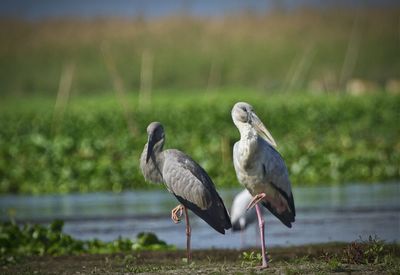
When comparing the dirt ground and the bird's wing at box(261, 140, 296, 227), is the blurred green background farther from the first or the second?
the bird's wing at box(261, 140, 296, 227)

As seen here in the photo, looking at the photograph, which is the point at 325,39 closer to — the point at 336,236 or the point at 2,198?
the point at 2,198

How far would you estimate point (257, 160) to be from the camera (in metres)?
12.1

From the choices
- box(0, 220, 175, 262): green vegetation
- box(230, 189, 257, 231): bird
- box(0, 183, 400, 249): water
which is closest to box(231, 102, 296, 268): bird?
box(0, 220, 175, 262): green vegetation

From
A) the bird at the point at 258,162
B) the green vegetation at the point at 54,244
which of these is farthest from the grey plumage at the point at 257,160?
the green vegetation at the point at 54,244

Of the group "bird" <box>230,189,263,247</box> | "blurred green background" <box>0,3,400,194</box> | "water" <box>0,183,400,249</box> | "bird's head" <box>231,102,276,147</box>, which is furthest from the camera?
"blurred green background" <box>0,3,400,194</box>

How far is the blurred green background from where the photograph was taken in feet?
83.5

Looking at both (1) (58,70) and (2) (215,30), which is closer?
Answer: (1) (58,70)

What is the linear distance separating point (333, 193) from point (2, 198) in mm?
7226

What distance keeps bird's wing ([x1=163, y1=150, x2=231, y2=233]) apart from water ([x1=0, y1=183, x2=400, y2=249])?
254 centimetres

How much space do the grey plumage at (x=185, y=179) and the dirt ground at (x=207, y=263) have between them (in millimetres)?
539

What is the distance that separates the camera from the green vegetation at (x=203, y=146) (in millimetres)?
24578

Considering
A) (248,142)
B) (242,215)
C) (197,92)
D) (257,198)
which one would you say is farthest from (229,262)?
(197,92)

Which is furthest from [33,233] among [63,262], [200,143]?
[200,143]

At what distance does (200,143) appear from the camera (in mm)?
28016
